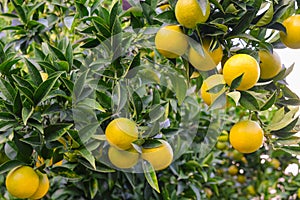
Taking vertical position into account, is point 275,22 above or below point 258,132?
above

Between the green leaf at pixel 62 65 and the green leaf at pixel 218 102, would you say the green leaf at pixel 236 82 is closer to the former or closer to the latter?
the green leaf at pixel 218 102

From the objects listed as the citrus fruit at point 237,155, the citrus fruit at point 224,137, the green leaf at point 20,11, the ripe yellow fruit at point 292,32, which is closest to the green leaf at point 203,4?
the ripe yellow fruit at point 292,32

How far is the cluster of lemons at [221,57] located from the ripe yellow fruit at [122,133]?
164mm

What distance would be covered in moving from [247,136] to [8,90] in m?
0.52

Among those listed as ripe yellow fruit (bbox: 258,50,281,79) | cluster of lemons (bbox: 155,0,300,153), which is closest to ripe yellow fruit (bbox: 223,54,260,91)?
cluster of lemons (bbox: 155,0,300,153)

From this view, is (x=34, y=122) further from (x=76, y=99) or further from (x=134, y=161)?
(x=134, y=161)

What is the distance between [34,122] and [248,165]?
153 centimetres

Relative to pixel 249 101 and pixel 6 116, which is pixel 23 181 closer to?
pixel 6 116

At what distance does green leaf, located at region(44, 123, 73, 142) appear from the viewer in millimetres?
832

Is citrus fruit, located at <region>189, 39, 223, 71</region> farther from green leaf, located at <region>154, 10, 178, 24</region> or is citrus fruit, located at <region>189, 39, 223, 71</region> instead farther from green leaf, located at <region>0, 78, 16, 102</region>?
green leaf, located at <region>0, 78, 16, 102</region>

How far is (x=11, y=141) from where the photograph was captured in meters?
0.91

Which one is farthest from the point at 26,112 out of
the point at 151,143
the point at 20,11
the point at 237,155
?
the point at 237,155

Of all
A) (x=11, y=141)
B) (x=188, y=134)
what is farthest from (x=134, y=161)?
(x=188, y=134)

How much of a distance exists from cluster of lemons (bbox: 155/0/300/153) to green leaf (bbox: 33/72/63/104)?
8.7 inches
